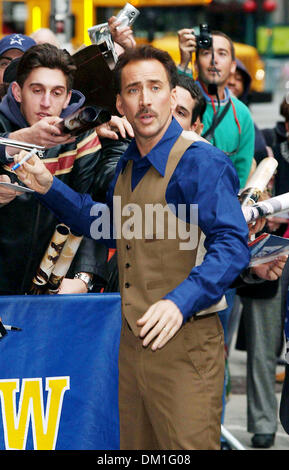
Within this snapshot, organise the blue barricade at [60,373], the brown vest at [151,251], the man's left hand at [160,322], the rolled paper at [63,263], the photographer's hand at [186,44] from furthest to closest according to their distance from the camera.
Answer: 1. the photographer's hand at [186,44]
2. the rolled paper at [63,263]
3. the blue barricade at [60,373]
4. the brown vest at [151,251]
5. the man's left hand at [160,322]

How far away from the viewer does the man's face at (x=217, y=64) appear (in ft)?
24.4

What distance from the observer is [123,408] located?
456 cm

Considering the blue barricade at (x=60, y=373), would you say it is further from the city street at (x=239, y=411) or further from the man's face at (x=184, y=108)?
the city street at (x=239, y=411)

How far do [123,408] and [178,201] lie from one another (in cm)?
99

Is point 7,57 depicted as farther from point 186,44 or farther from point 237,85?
point 237,85

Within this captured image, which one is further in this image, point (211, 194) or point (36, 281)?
point (36, 281)

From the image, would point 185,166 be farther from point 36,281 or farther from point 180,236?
point 36,281

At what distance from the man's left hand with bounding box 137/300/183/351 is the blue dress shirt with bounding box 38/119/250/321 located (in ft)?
0.14

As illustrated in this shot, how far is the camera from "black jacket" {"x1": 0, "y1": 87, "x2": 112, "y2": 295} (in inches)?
213

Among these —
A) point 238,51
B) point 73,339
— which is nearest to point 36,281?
point 73,339

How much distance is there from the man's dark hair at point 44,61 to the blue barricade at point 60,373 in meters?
1.21

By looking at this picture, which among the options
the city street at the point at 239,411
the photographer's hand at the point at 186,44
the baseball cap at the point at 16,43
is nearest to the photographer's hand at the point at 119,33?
the baseball cap at the point at 16,43

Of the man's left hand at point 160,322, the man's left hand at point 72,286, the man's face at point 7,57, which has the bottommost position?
the man's left hand at point 160,322

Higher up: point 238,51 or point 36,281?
point 238,51
